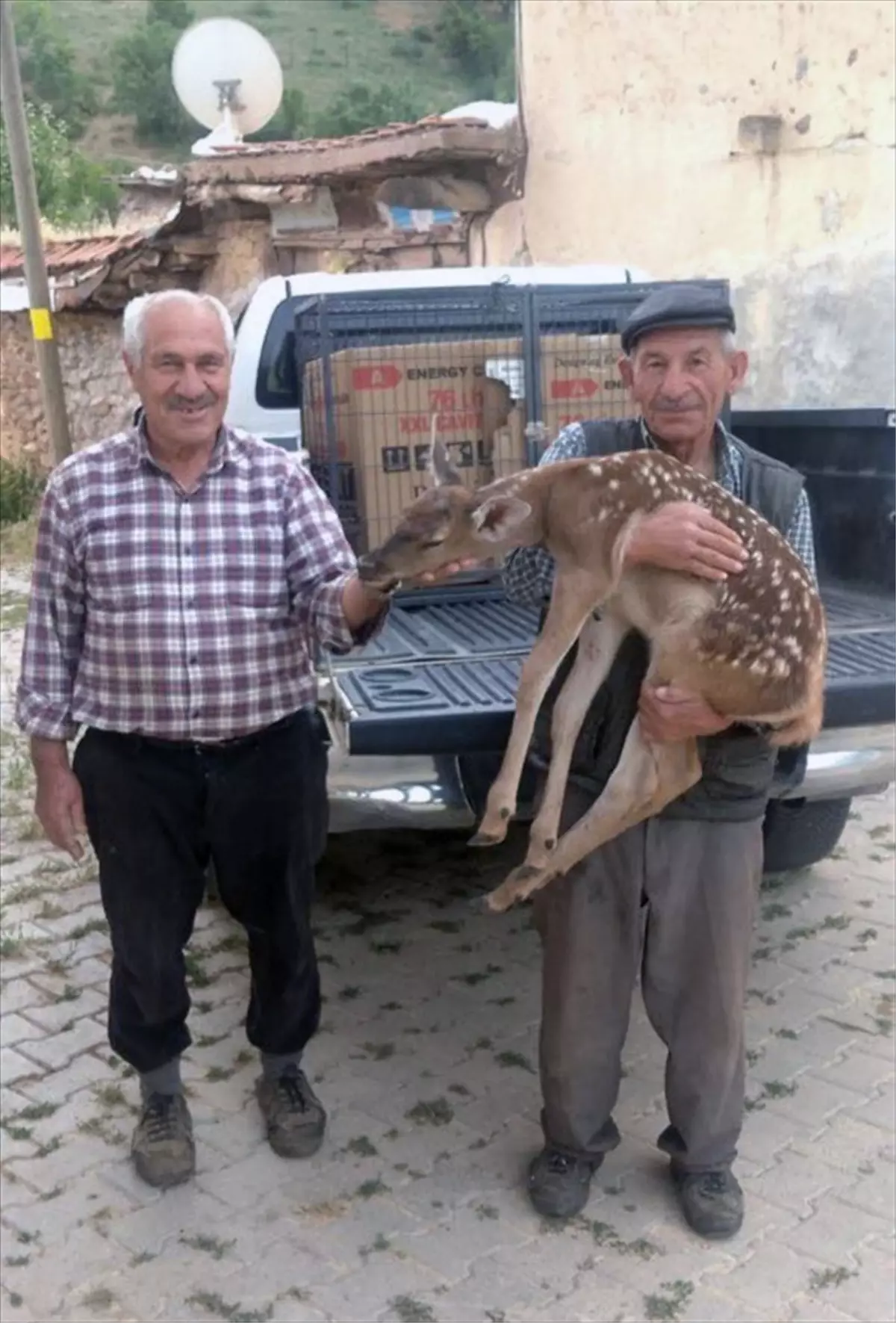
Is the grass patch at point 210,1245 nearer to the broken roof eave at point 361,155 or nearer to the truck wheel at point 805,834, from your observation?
the truck wheel at point 805,834

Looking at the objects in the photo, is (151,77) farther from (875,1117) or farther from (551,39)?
(875,1117)

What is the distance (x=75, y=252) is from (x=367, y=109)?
119 feet

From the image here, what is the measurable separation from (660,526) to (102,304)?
35.4 ft

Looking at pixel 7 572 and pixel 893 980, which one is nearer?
pixel 893 980

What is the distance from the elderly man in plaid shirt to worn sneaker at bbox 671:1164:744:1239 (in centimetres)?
105

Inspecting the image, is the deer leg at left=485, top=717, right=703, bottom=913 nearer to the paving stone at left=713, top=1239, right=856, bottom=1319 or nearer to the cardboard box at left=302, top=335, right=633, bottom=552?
the paving stone at left=713, top=1239, right=856, bottom=1319

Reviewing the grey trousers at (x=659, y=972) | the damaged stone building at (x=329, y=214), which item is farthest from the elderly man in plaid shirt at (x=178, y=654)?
the damaged stone building at (x=329, y=214)

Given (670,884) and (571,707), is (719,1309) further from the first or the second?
(571,707)

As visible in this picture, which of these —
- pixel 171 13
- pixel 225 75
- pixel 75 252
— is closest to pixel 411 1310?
pixel 75 252

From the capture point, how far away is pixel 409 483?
13.5ft

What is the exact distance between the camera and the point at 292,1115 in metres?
3.30

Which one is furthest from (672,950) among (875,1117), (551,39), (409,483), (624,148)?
(551,39)

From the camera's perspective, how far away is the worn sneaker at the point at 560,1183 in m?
3.02

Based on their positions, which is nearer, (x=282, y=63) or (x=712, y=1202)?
(x=712, y=1202)
